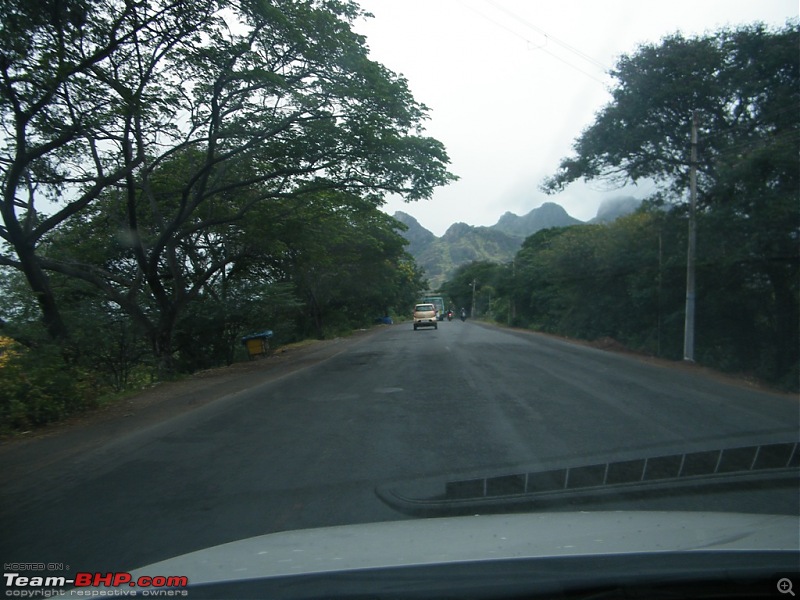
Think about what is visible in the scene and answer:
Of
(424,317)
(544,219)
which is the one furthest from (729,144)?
(544,219)

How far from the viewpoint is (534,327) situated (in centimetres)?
4784

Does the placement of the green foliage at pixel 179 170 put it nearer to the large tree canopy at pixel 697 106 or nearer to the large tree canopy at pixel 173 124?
the large tree canopy at pixel 173 124

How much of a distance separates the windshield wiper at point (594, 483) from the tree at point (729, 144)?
11.8 metres

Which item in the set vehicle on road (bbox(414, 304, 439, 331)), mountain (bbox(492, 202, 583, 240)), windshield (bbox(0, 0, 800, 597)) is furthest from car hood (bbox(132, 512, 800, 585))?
mountain (bbox(492, 202, 583, 240))

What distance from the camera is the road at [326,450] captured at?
523 centimetres

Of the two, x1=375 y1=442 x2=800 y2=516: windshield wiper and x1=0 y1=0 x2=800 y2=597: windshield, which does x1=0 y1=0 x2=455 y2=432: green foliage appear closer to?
x1=0 y1=0 x2=800 y2=597: windshield

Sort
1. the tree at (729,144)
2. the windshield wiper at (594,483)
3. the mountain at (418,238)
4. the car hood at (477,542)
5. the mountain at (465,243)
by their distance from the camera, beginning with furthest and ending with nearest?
1. the mountain at (418,238)
2. the mountain at (465,243)
3. the tree at (729,144)
4. the windshield wiper at (594,483)
5. the car hood at (477,542)

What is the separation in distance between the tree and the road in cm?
540

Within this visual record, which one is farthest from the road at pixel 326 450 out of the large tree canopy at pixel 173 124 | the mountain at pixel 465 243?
the mountain at pixel 465 243

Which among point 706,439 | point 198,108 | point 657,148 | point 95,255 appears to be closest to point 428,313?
point 657,148

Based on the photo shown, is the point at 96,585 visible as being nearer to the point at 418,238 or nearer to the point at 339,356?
the point at 339,356

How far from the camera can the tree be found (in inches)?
673

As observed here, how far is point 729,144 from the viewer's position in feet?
68.8

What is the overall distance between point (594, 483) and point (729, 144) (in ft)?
61.4
